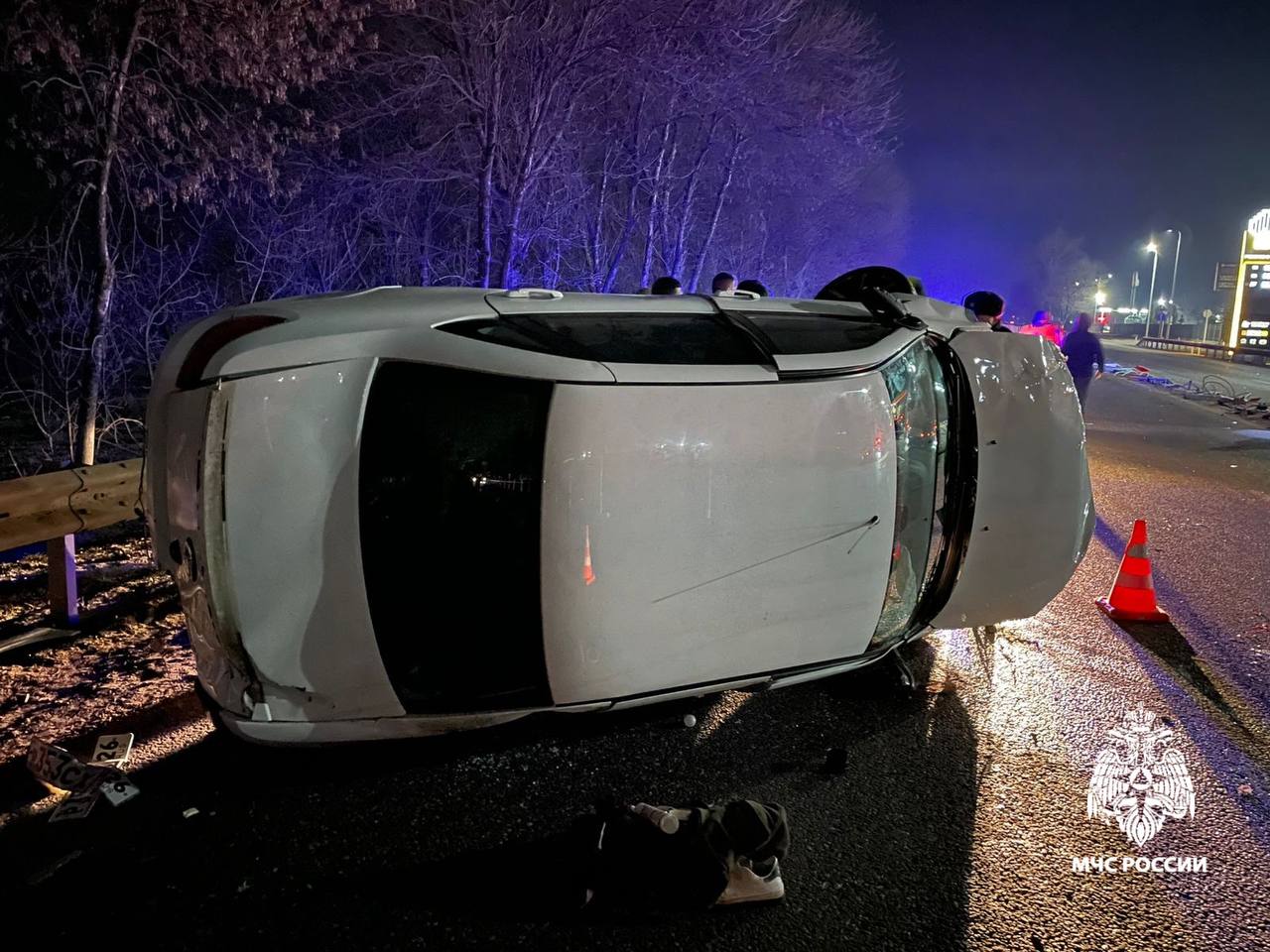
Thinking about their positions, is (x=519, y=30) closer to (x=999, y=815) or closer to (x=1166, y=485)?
(x=1166, y=485)

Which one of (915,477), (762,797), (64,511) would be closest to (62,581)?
(64,511)

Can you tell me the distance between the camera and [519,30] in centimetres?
1197

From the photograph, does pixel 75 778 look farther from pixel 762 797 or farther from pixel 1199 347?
pixel 1199 347

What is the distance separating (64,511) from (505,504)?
296 cm

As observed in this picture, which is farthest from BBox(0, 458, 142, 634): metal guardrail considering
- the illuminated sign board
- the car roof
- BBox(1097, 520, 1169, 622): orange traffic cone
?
the illuminated sign board

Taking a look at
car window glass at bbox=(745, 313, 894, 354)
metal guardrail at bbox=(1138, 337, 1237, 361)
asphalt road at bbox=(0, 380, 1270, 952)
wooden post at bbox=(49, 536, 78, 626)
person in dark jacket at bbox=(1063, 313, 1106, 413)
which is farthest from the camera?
metal guardrail at bbox=(1138, 337, 1237, 361)

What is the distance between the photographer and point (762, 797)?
3014 millimetres

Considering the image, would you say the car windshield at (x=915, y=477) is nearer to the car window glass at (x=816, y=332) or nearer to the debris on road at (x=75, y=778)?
the car window glass at (x=816, y=332)

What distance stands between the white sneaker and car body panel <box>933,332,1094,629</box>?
1521 millimetres

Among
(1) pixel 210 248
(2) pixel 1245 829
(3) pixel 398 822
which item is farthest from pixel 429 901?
(1) pixel 210 248

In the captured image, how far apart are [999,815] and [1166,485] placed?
7.42 metres

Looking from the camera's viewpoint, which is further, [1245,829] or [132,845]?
[1245,829]

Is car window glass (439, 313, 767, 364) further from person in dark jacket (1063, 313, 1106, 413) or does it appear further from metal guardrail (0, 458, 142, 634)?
person in dark jacket (1063, 313, 1106, 413)

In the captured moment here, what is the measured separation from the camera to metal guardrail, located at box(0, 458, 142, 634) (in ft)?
12.8
